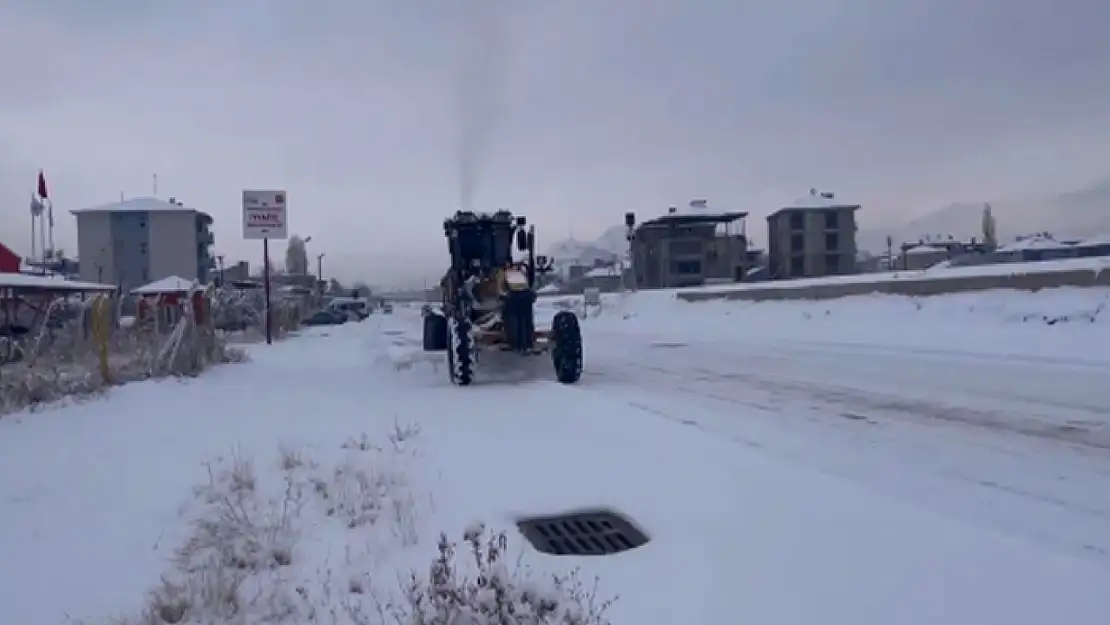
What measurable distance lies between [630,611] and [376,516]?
7.39 feet

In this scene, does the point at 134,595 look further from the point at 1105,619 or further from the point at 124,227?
the point at 124,227

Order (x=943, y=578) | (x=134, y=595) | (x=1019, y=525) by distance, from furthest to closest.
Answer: (x=1019, y=525)
(x=134, y=595)
(x=943, y=578)

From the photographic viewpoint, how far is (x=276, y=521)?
19.1ft

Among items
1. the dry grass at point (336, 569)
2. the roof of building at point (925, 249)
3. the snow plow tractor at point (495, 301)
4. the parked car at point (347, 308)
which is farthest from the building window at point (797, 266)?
the dry grass at point (336, 569)

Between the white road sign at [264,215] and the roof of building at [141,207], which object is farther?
the roof of building at [141,207]

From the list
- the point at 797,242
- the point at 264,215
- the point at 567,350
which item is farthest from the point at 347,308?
the point at 567,350

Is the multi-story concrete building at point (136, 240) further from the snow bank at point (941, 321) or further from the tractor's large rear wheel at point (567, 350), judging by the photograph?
the tractor's large rear wheel at point (567, 350)

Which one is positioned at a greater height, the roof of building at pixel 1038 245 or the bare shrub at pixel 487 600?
the roof of building at pixel 1038 245

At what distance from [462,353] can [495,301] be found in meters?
1.62

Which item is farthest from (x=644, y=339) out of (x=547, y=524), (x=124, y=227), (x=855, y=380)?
(x=124, y=227)

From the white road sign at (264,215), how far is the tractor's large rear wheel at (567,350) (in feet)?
66.4

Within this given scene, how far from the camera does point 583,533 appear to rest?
5.54 metres

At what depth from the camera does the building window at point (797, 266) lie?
277 ft

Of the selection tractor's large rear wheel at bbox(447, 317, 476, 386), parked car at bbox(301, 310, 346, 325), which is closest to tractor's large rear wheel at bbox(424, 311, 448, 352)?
tractor's large rear wheel at bbox(447, 317, 476, 386)
